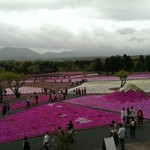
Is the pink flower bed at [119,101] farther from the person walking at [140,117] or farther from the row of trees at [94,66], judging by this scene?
the row of trees at [94,66]

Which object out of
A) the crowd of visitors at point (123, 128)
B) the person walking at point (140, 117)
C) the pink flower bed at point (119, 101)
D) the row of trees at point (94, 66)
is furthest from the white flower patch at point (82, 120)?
the row of trees at point (94, 66)

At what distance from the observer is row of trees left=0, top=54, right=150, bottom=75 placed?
127m

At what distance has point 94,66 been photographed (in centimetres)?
13988

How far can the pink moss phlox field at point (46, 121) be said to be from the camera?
101ft

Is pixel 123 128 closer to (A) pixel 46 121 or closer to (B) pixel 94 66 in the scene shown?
(A) pixel 46 121

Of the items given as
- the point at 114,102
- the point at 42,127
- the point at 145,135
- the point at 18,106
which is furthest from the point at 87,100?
the point at 145,135

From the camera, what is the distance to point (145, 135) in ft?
91.1

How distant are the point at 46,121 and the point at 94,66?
10496 centimetres

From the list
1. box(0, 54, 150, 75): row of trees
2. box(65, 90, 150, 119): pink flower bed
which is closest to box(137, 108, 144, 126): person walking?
box(65, 90, 150, 119): pink flower bed

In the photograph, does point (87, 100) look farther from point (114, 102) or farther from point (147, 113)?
point (147, 113)

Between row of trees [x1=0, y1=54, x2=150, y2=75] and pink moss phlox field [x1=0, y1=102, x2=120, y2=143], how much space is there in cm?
7848

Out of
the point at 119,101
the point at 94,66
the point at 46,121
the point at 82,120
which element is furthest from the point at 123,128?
the point at 94,66

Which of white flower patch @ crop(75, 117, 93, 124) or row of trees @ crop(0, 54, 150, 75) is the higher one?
row of trees @ crop(0, 54, 150, 75)

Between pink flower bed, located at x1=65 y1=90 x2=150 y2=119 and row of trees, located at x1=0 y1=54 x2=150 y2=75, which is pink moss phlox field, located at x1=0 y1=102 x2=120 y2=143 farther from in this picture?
row of trees, located at x1=0 y1=54 x2=150 y2=75
